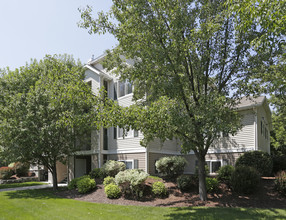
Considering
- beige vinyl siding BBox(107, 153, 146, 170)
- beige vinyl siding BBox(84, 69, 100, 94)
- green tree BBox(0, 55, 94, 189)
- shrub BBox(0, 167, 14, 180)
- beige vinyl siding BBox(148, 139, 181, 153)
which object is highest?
beige vinyl siding BBox(84, 69, 100, 94)

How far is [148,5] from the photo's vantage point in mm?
9859

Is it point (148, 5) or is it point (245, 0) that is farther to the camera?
point (148, 5)

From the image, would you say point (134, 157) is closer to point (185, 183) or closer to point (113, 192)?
point (113, 192)

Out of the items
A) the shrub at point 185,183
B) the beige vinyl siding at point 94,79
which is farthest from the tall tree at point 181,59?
the beige vinyl siding at point 94,79

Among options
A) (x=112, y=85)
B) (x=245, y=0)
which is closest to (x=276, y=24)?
(x=245, y=0)

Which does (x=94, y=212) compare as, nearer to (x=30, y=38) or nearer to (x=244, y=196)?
(x=244, y=196)

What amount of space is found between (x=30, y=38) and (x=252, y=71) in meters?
11.4

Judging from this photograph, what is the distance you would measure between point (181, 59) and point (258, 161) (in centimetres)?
826

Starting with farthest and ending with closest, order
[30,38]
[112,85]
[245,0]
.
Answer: [112,85], [30,38], [245,0]

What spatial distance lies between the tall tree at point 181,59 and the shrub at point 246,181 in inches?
67.3

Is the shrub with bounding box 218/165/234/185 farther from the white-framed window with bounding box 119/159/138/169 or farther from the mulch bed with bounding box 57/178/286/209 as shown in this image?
the white-framed window with bounding box 119/159/138/169

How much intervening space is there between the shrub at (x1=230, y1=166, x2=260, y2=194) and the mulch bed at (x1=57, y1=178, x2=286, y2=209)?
29cm

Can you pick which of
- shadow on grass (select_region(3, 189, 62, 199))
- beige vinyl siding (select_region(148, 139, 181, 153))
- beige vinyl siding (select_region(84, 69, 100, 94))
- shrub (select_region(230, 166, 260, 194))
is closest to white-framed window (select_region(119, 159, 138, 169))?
beige vinyl siding (select_region(148, 139, 181, 153))

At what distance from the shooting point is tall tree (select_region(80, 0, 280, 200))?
8906 millimetres
